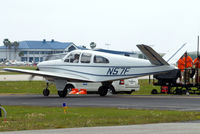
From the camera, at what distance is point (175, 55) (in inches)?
1316

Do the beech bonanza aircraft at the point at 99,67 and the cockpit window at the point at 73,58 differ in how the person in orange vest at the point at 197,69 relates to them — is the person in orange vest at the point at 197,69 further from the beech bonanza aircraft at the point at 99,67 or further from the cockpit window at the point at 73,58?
the cockpit window at the point at 73,58

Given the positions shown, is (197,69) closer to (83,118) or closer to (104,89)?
(104,89)

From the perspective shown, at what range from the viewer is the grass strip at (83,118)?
16.9 meters

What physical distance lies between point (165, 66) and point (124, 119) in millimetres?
12360

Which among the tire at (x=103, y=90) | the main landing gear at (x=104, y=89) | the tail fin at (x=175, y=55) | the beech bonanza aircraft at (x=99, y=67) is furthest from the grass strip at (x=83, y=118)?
the tail fin at (x=175, y=55)

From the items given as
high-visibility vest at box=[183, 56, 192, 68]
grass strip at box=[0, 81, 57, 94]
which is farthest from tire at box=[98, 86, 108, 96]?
grass strip at box=[0, 81, 57, 94]

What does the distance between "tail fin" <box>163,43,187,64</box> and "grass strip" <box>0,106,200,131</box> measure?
10813 millimetres

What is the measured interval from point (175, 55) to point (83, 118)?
1571 cm

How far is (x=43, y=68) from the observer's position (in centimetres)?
3419

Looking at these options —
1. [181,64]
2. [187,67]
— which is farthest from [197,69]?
[181,64]

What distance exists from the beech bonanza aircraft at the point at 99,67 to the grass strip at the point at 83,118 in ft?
26.1

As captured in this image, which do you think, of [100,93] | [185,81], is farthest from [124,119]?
[185,81]

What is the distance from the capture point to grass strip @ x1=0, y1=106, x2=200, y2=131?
55.3 feet

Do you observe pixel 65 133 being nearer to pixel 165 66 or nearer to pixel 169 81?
pixel 165 66
